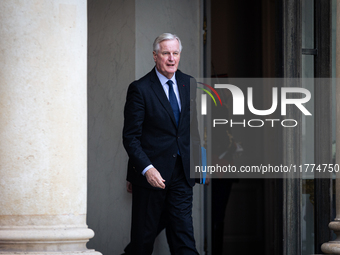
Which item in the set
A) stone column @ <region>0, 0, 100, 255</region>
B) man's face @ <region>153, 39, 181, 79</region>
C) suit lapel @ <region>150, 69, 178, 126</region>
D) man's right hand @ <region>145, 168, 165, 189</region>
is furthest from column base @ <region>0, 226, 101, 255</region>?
man's face @ <region>153, 39, 181, 79</region>

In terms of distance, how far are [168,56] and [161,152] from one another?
672mm

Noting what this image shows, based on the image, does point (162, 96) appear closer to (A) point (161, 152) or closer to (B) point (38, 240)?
(A) point (161, 152)

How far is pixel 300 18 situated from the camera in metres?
5.12

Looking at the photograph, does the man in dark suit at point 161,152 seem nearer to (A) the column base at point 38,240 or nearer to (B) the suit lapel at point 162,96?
(B) the suit lapel at point 162,96

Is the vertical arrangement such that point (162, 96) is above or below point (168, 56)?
below

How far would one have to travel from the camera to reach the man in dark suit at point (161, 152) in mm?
4016

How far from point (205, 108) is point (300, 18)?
4.54 feet

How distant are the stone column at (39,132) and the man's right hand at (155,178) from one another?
50 centimetres

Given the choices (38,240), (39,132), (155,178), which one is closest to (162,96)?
(155,178)

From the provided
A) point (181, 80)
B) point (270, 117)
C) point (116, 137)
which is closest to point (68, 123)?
point (181, 80)

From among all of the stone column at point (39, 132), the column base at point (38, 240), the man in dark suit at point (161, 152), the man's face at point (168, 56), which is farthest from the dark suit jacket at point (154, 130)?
the column base at point (38, 240)

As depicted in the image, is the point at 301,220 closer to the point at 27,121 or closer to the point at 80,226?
the point at 80,226

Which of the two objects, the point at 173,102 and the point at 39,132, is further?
the point at 173,102

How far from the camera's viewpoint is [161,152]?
13.3ft
